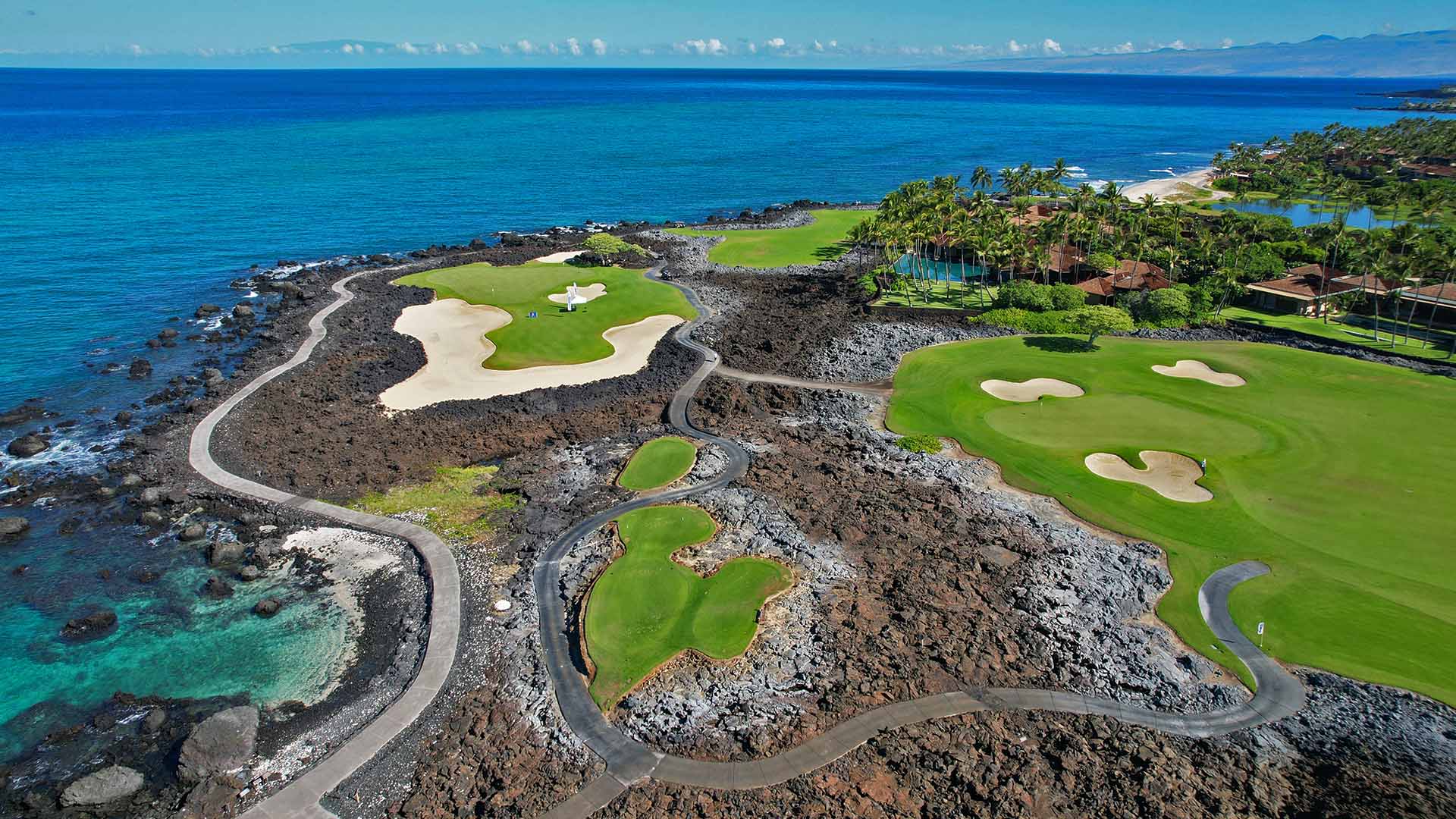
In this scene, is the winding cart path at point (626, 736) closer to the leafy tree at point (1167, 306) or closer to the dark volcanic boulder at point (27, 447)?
the dark volcanic boulder at point (27, 447)

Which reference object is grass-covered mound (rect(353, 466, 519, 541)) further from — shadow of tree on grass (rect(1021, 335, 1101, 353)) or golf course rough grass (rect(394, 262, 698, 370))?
shadow of tree on grass (rect(1021, 335, 1101, 353))

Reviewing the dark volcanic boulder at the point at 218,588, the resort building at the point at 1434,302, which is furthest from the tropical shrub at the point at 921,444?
the resort building at the point at 1434,302

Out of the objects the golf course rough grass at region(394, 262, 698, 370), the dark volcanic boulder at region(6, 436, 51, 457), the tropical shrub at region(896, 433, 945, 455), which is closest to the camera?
the tropical shrub at region(896, 433, 945, 455)

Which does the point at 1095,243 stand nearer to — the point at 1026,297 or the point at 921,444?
the point at 1026,297

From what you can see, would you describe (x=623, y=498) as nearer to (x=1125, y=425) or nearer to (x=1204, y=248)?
(x=1125, y=425)

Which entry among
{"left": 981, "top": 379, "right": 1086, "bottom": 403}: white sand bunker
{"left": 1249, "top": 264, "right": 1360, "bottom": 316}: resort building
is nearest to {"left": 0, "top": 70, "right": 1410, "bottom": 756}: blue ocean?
{"left": 981, "top": 379, "right": 1086, "bottom": 403}: white sand bunker

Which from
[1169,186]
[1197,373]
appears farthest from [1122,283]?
[1169,186]
